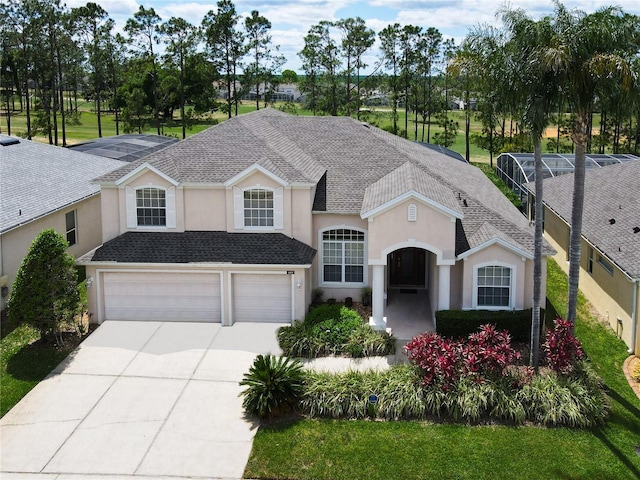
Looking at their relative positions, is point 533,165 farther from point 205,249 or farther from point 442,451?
point 442,451

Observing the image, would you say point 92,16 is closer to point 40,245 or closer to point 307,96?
point 307,96

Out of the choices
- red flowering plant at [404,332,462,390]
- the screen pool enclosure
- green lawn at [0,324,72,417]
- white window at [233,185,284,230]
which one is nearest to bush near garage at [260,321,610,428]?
red flowering plant at [404,332,462,390]

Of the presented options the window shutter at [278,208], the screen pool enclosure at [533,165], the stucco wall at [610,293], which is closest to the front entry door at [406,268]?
the window shutter at [278,208]

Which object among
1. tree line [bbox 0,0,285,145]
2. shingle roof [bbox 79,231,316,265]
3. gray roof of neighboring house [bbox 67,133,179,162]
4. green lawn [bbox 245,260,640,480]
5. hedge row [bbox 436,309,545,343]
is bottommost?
green lawn [bbox 245,260,640,480]

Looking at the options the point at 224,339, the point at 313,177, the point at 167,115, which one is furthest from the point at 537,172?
the point at 167,115

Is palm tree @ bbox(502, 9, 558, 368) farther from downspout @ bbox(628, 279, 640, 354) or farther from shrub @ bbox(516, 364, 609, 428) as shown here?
shrub @ bbox(516, 364, 609, 428)

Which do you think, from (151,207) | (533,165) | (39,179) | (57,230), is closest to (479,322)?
(151,207)
